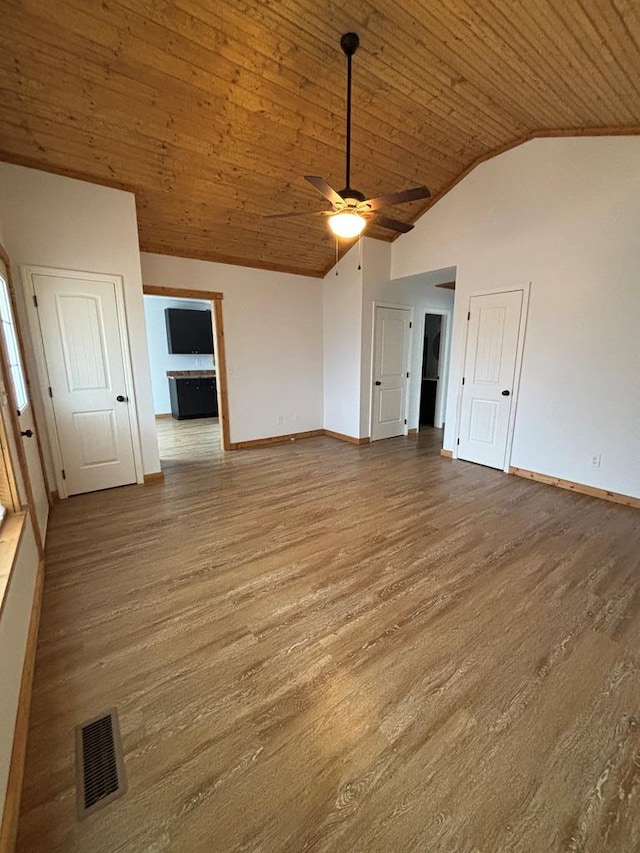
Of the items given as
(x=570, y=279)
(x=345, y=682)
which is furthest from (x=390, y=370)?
(x=345, y=682)

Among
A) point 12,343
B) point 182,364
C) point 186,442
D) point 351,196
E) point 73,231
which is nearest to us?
point 351,196

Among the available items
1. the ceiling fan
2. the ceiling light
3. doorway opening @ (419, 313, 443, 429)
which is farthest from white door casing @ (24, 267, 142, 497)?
doorway opening @ (419, 313, 443, 429)

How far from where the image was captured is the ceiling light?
2562mm

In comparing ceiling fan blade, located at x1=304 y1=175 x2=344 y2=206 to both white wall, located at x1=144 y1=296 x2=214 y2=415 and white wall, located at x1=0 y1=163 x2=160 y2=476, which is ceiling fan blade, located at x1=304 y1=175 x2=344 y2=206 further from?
white wall, located at x1=144 y1=296 x2=214 y2=415

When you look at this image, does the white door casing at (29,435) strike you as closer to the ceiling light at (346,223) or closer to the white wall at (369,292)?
the ceiling light at (346,223)

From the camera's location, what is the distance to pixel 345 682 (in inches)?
64.9

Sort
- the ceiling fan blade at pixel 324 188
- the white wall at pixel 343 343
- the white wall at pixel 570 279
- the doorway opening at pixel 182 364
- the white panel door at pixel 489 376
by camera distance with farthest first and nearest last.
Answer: the doorway opening at pixel 182 364 → the white wall at pixel 343 343 → the white panel door at pixel 489 376 → the white wall at pixel 570 279 → the ceiling fan blade at pixel 324 188

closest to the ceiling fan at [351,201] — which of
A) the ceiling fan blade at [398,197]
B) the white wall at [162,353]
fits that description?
the ceiling fan blade at [398,197]

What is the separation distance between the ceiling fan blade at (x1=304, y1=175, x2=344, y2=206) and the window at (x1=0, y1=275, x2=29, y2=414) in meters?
2.42

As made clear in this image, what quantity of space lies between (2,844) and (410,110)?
4.89m

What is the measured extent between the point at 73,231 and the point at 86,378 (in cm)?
132

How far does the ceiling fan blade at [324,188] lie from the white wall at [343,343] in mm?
2914

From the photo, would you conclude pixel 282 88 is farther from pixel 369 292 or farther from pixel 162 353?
pixel 162 353

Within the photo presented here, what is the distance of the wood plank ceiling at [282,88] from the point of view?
2.28 metres
